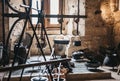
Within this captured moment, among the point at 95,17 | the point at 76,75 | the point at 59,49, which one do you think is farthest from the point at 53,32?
the point at 76,75

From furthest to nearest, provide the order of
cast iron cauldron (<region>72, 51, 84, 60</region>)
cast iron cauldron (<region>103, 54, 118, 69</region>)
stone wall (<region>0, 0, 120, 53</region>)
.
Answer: stone wall (<region>0, 0, 120, 53</region>) → cast iron cauldron (<region>72, 51, 84, 60</region>) → cast iron cauldron (<region>103, 54, 118, 69</region>)

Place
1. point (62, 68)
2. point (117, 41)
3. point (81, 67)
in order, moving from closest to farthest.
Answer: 1. point (62, 68)
2. point (81, 67)
3. point (117, 41)

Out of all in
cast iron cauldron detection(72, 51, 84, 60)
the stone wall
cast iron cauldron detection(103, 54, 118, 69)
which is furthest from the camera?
the stone wall

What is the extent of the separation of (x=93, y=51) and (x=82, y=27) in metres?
0.86

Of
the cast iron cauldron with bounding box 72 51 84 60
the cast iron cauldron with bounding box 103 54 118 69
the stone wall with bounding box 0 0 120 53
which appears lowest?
the cast iron cauldron with bounding box 103 54 118 69

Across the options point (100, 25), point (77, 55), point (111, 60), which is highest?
point (100, 25)

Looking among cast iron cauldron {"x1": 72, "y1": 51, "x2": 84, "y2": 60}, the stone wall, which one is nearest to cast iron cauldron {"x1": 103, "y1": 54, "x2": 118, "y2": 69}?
cast iron cauldron {"x1": 72, "y1": 51, "x2": 84, "y2": 60}

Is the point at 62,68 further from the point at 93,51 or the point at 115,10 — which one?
the point at 115,10

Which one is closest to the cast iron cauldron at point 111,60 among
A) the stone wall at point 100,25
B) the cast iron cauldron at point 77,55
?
the cast iron cauldron at point 77,55

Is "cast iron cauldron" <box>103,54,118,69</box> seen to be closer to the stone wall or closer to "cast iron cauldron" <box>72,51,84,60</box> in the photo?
"cast iron cauldron" <box>72,51,84,60</box>

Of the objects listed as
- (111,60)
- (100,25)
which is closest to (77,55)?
(111,60)

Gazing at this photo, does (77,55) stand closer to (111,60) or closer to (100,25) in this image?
(111,60)

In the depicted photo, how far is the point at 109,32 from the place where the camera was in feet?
25.3

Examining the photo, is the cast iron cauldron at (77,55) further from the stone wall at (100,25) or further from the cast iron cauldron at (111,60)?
the stone wall at (100,25)
